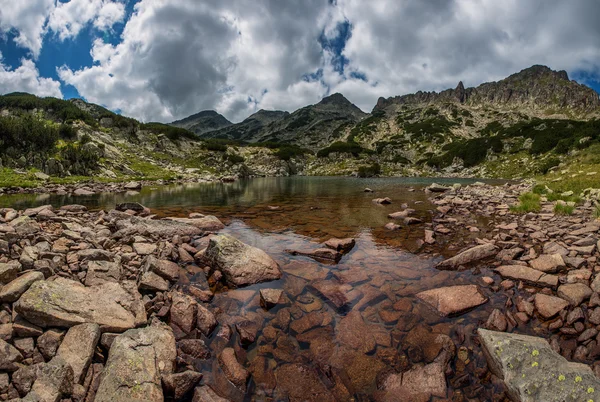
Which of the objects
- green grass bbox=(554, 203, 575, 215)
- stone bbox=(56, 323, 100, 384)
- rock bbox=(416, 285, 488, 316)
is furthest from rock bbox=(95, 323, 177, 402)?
green grass bbox=(554, 203, 575, 215)

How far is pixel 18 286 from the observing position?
4.99m

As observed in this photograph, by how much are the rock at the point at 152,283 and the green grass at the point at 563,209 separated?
60.7 ft

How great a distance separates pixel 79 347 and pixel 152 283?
8.28 ft

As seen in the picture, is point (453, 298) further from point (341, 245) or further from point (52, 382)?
point (52, 382)

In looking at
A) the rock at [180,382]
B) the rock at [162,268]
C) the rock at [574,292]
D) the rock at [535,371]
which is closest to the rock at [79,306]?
the rock at [162,268]

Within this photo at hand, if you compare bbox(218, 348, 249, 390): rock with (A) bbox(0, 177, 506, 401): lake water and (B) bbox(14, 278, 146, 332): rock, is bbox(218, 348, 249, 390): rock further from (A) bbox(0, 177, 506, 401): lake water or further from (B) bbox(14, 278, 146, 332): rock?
(B) bbox(14, 278, 146, 332): rock

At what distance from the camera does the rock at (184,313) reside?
576 cm

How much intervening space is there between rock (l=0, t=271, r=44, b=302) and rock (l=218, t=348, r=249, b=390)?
154 inches

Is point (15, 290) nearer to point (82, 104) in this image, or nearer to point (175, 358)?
point (175, 358)

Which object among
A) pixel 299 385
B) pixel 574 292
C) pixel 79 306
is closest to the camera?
pixel 299 385

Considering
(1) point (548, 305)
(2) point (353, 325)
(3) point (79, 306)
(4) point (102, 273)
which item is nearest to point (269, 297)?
(2) point (353, 325)

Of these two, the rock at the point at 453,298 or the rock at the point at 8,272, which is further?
the rock at the point at 453,298

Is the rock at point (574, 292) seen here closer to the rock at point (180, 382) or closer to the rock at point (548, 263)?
the rock at point (548, 263)

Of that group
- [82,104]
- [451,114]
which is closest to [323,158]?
[451,114]
